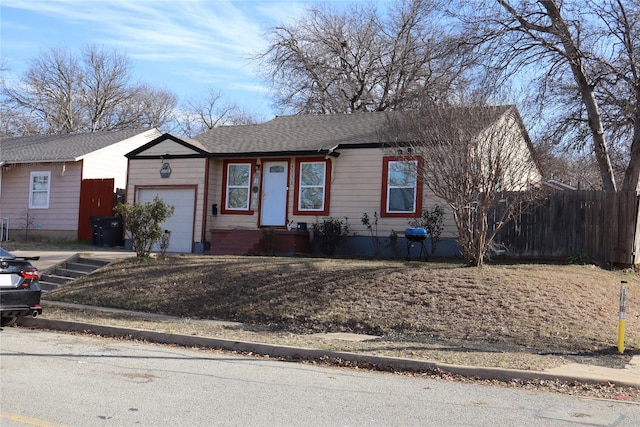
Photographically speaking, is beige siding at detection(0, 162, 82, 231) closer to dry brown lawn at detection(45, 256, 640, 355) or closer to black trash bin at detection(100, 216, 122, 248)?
black trash bin at detection(100, 216, 122, 248)

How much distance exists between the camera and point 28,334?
34.0ft

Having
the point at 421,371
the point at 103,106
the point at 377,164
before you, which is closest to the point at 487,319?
the point at 421,371

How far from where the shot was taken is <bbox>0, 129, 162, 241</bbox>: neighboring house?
23.7 m

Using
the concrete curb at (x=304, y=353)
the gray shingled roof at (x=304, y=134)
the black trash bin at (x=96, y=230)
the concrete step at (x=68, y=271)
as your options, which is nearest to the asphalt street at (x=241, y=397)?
the concrete curb at (x=304, y=353)

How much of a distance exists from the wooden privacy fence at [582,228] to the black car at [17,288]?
11.5m

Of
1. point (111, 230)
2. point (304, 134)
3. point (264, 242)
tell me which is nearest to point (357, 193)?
point (264, 242)

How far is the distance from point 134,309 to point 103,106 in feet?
135

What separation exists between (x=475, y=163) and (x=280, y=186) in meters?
8.43

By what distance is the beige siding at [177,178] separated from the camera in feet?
66.4

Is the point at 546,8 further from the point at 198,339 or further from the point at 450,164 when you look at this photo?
the point at 198,339

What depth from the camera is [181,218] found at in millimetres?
20719

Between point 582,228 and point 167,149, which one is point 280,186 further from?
point 582,228

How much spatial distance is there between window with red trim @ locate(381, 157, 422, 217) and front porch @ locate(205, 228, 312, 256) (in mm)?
2599

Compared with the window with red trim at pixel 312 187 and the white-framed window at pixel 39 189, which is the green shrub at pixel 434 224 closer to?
the window with red trim at pixel 312 187
